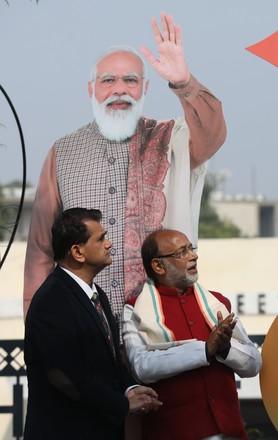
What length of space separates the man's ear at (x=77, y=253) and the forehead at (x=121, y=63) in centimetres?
124

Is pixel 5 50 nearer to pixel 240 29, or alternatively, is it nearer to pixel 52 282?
pixel 240 29

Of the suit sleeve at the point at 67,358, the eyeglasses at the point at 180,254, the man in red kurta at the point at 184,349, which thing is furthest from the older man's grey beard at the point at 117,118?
the suit sleeve at the point at 67,358

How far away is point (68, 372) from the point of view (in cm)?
328

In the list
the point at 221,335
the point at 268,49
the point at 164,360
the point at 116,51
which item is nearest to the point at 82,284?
the point at 164,360

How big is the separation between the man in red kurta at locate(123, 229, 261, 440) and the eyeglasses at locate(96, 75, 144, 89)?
0.93m

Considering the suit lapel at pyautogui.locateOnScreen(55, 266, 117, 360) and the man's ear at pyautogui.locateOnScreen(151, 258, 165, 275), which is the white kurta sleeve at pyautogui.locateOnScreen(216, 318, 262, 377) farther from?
the suit lapel at pyautogui.locateOnScreen(55, 266, 117, 360)

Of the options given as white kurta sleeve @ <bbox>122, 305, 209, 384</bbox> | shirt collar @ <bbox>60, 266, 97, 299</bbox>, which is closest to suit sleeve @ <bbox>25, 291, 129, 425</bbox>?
shirt collar @ <bbox>60, 266, 97, 299</bbox>

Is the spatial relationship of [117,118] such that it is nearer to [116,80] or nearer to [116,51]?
[116,80]

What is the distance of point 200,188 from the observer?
4.46 meters

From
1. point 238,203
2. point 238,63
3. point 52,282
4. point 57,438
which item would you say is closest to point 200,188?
point 238,203

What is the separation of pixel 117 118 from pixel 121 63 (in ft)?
0.83

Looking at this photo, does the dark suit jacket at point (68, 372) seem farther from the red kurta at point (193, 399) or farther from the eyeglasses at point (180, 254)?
the eyeglasses at point (180, 254)

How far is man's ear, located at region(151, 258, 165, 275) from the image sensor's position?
147 inches

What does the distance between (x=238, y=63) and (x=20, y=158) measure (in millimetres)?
1096
